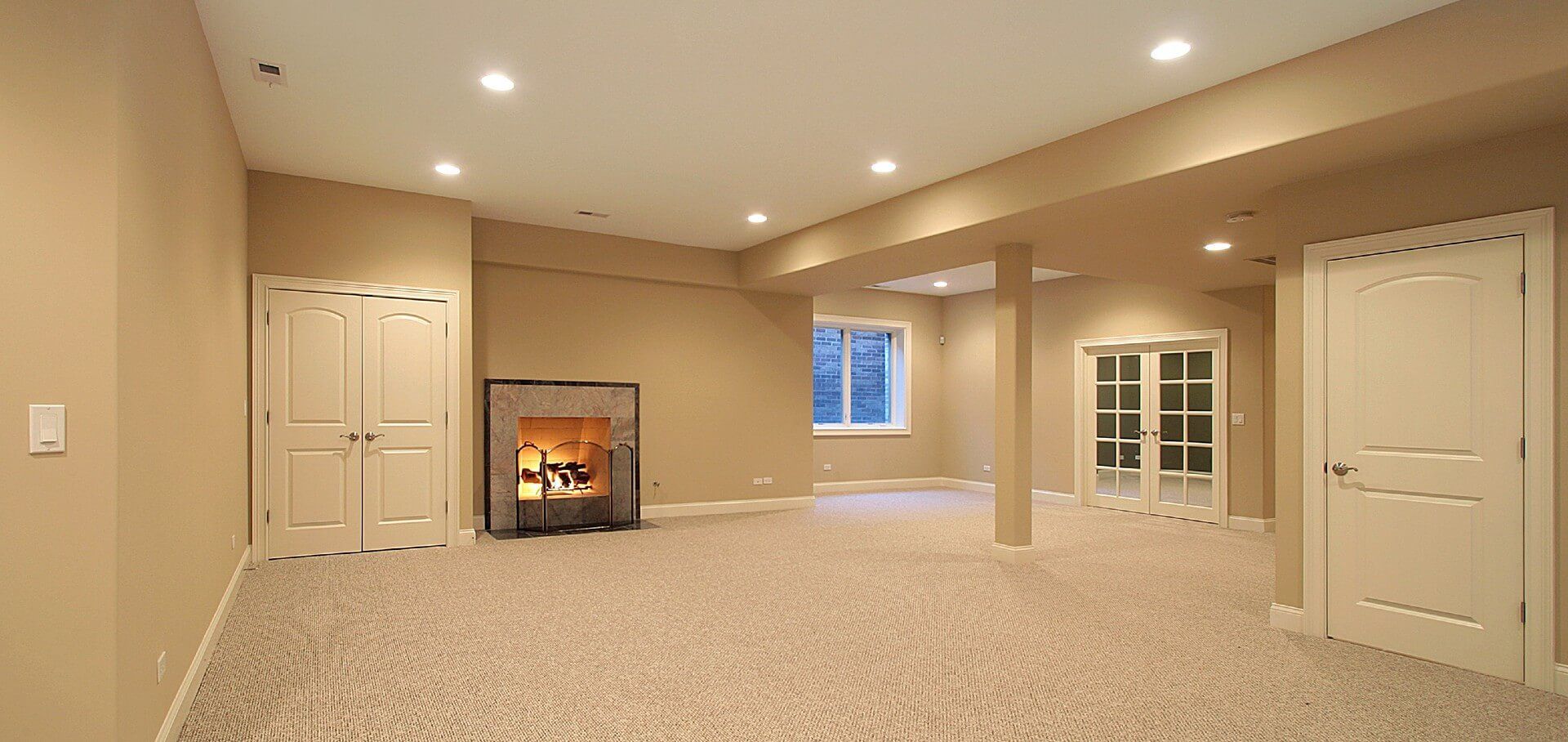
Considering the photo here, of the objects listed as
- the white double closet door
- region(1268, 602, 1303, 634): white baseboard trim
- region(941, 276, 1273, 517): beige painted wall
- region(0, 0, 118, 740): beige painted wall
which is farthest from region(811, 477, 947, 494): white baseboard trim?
region(0, 0, 118, 740): beige painted wall

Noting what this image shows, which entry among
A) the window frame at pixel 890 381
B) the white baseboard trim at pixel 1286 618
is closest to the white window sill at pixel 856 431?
the window frame at pixel 890 381

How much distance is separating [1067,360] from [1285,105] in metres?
6.11

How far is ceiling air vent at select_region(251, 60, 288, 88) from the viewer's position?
392 centimetres

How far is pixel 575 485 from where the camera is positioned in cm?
776

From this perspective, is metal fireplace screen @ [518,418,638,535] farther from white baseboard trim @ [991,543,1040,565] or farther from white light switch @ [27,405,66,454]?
white light switch @ [27,405,66,454]

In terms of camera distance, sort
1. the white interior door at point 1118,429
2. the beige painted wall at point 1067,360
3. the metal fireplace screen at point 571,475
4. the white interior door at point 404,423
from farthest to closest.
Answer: the white interior door at point 1118,429 → the beige painted wall at point 1067,360 → the metal fireplace screen at point 571,475 → the white interior door at point 404,423

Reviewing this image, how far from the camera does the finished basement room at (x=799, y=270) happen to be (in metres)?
2.29

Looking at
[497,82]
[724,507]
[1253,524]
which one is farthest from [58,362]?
[1253,524]

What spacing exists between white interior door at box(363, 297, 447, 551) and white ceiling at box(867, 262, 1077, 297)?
14.7 feet

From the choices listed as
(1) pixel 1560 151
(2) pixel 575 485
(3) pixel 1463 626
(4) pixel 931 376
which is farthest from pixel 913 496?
(1) pixel 1560 151

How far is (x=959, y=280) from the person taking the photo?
991 cm

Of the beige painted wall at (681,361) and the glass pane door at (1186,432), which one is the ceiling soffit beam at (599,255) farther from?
the glass pane door at (1186,432)

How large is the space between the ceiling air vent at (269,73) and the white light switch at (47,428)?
253cm

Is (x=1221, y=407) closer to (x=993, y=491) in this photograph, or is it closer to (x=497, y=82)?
(x=993, y=491)
